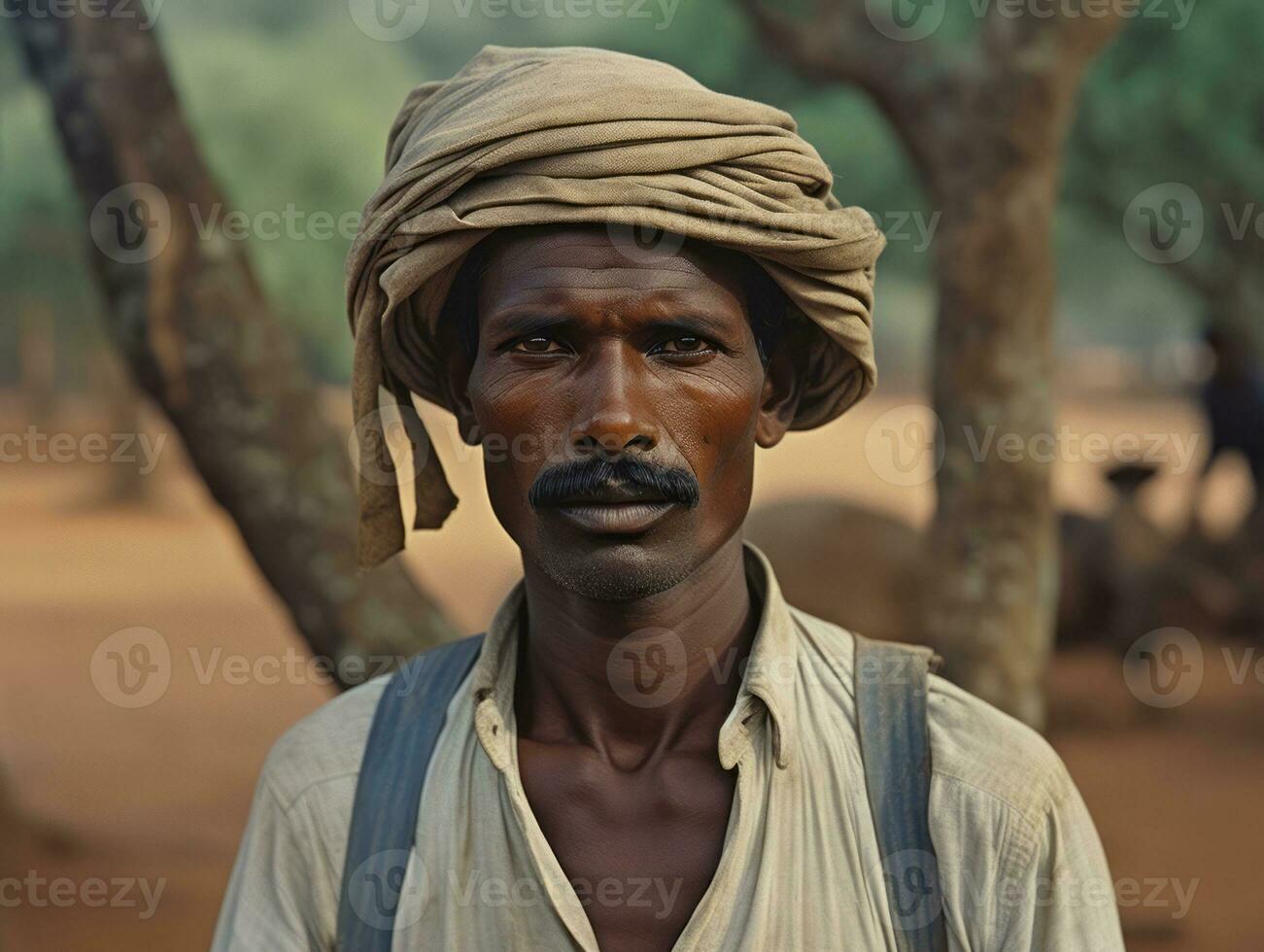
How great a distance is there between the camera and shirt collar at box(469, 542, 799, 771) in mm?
1918

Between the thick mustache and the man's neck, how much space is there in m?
0.18

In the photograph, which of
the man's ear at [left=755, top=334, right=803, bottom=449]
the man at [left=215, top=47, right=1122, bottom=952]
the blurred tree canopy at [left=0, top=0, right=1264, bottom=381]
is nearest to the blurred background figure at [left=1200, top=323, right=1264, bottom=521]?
the blurred tree canopy at [left=0, top=0, right=1264, bottom=381]

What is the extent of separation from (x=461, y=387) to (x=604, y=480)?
424 millimetres

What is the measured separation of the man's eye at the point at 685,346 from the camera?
193cm

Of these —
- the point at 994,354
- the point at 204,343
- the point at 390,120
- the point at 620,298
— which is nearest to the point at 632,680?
the point at 620,298

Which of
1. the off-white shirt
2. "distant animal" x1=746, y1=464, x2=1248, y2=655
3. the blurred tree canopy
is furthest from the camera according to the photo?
the blurred tree canopy

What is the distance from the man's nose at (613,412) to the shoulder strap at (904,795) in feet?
1.48

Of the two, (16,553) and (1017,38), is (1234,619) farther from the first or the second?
(16,553)

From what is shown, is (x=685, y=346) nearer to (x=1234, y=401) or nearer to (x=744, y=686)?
(x=744, y=686)

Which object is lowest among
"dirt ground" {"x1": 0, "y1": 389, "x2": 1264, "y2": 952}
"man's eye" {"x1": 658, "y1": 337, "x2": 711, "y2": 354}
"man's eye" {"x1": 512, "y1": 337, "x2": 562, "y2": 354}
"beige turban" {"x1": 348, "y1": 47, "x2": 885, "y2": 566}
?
"dirt ground" {"x1": 0, "y1": 389, "x2": 1264, "y2": 952}

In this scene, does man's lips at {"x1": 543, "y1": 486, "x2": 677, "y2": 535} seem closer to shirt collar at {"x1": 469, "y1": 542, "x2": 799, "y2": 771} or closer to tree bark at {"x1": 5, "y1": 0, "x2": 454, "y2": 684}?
shirt collar at {"x1": 469, "y1": 542, "x2": 799, "y2": 771}

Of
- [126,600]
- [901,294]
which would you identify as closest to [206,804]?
[126,600]

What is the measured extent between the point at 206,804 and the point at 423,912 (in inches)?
241

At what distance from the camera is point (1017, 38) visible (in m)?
4.60
